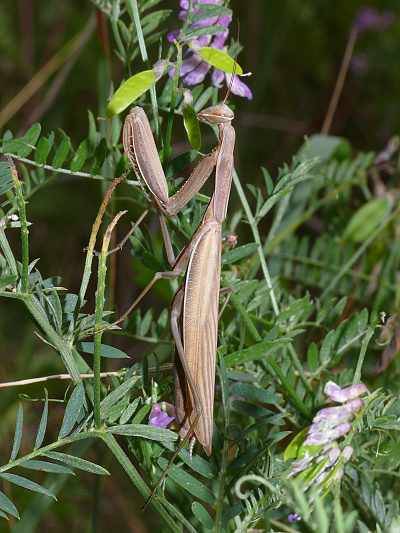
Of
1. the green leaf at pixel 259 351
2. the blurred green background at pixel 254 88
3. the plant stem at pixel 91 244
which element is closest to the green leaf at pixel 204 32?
the plant stem at pixel 91 244

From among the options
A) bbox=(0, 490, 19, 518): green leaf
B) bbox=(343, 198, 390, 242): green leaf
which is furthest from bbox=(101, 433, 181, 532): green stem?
bbox=(343, 198, 390, 242): green leaf

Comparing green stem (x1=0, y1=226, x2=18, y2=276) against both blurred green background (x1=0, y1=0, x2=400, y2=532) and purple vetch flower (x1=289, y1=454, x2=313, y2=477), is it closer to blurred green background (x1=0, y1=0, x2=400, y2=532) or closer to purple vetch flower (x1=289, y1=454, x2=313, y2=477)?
purple vetch flower (x1=289, y1=454, x2=313, y2=477)

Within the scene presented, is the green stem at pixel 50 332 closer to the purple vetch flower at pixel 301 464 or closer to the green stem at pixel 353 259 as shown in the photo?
the purple vetch flower at pixel 301 464

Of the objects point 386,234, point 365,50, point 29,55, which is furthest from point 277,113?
point 386,234

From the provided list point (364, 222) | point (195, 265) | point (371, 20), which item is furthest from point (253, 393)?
point (371, 20)

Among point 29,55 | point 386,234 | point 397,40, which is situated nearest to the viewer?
point 386,234

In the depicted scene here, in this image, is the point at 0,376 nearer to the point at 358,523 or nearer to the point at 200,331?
the point at 200,331

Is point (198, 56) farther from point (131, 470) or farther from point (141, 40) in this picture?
point (131, 470)
